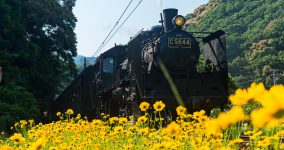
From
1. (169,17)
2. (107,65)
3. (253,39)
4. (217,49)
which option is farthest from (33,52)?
(253,39)

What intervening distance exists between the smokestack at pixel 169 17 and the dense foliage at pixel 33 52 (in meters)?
7.29

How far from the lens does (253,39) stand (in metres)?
73.4

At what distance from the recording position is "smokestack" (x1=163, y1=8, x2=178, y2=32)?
10102 mm

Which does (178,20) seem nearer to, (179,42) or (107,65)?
(179,42)

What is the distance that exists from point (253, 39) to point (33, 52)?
5902cm

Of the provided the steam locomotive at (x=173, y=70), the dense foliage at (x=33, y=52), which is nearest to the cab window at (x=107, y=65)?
the steam locomotive at (x=173, y=70)

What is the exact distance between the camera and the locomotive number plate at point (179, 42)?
31.2 ft

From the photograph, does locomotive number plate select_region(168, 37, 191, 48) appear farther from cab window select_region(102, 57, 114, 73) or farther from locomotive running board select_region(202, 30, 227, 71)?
cab window select_region(102, 57, 114, 73)

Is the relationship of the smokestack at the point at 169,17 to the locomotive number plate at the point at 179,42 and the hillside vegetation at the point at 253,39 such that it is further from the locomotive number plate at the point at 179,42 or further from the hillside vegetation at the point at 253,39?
the hillside vegetation at the point at 253,39

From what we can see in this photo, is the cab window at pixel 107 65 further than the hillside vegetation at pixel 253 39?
No

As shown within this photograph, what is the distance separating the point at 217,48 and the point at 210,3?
9921 centimetres

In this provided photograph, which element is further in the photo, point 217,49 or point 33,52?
point 33,52

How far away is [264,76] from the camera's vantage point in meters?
60.1

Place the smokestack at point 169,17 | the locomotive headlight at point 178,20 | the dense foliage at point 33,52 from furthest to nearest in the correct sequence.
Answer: the dense foliage at point 33,52, the smokestack at point 169,17, the locomotive headlight at point 178,20
